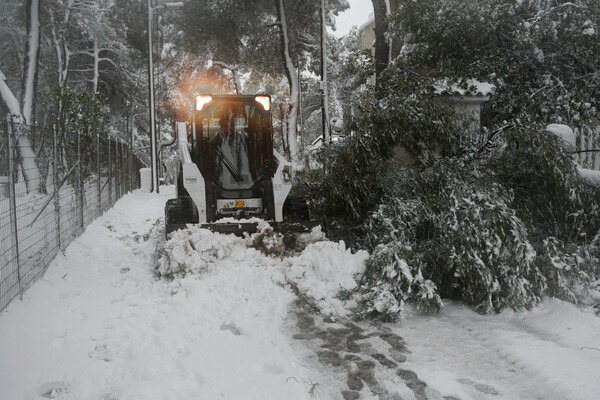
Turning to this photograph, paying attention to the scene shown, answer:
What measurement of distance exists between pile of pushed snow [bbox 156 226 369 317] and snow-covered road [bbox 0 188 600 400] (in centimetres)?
2

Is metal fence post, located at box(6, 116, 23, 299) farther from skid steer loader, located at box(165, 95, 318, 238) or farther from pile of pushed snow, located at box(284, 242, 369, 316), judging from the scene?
pile of pushed snow, located at box(284, 242, 369, 316)

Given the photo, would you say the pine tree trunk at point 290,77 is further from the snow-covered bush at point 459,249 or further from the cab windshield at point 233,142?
→ the snow-covered bush at point 459,249

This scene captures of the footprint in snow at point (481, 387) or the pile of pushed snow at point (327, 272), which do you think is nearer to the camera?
the footprint in snow at point (481, 387)

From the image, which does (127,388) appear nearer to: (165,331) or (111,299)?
(165,331)

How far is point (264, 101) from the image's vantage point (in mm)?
8766

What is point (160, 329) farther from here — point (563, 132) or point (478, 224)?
point (563, 132)

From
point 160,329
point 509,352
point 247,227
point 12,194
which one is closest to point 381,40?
point 247,227

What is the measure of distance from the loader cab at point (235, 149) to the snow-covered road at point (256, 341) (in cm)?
169

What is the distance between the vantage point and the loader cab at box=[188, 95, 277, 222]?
851 centimetres

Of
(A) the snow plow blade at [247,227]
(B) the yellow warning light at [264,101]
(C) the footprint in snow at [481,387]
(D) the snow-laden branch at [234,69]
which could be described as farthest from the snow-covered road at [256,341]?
(D) the snow-laden branch at [234,69]

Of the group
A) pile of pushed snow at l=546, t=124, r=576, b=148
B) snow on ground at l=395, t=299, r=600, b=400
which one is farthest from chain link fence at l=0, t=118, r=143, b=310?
pile of pushed snow at l=546, t=124, r=576, b=148

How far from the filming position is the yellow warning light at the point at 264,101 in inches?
344

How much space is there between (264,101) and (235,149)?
0.98 metres

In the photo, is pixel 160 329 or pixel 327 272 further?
pixel 327 272
